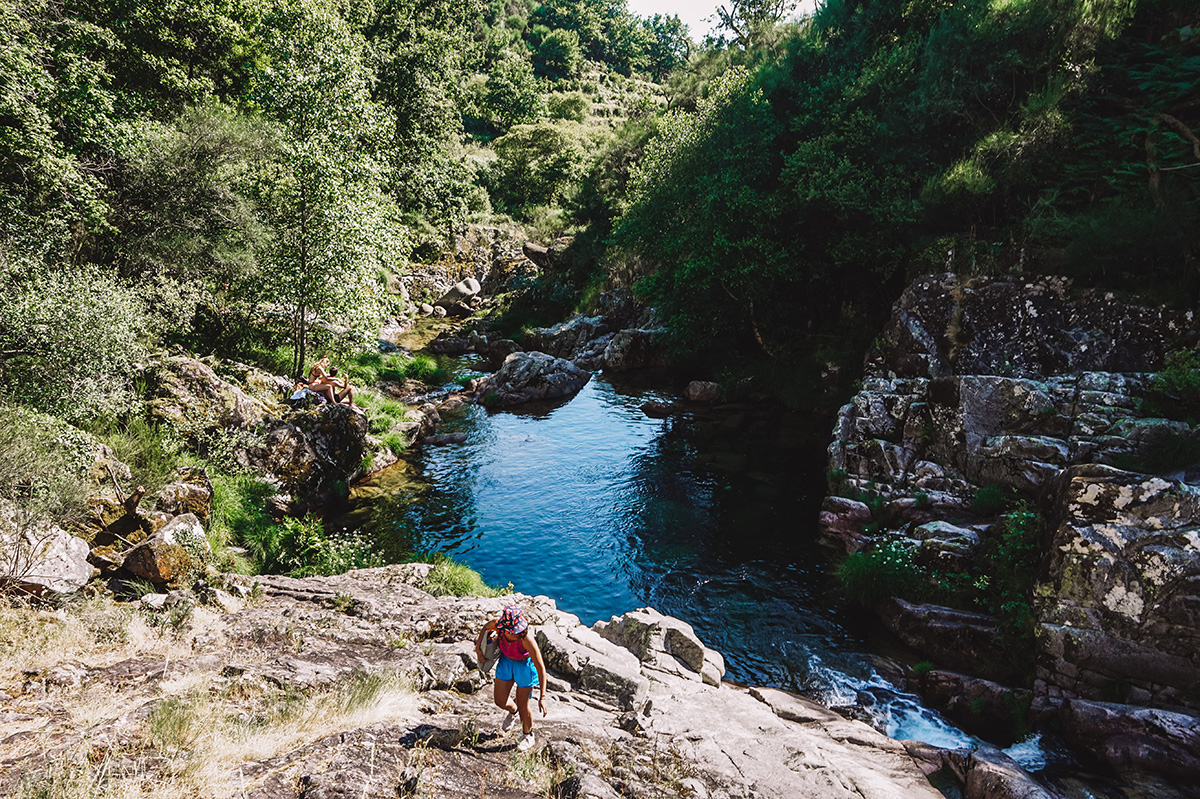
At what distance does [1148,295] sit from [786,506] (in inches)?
494

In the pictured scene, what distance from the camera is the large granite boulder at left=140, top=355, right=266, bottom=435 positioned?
53.3 feet

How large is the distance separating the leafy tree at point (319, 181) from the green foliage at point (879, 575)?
1875cm

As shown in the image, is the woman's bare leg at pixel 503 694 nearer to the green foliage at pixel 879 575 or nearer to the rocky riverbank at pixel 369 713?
the rocky riverbank at pixel 369 713

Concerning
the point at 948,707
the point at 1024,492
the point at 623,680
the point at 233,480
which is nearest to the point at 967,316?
the point at 1024,492

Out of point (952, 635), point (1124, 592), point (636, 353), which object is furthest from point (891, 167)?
point (952, 635)

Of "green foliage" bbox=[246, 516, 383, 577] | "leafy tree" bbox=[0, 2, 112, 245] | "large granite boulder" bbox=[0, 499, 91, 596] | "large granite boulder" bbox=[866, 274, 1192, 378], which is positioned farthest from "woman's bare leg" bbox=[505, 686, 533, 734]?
"large granite boulder" bbox=[866, 274, 1192, 378]

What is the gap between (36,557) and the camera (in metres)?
9.45

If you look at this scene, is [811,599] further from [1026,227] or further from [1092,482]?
[1026,227]

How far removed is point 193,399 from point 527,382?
16.8 m

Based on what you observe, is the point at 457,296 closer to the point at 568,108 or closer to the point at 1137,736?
the point at 1137,736

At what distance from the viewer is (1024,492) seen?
50.3 ft

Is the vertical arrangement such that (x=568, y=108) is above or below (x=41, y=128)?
above

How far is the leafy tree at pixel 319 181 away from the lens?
2038 cm

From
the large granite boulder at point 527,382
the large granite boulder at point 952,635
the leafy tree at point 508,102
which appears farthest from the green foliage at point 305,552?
the leafy tree at point 508,102
